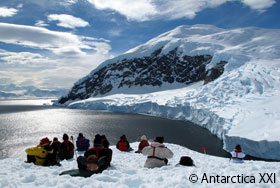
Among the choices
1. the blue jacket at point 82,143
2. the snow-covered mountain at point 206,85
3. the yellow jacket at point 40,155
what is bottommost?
the blue jacket at point 82,143

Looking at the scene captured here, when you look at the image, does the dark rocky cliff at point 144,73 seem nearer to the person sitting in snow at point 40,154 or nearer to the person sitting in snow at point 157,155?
the person sitting in snow at point 157,155

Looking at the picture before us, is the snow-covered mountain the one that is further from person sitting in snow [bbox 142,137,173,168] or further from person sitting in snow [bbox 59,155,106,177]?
person sitting in snow [bbox 59,155,106,177]

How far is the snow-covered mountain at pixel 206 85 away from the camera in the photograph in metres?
20.9

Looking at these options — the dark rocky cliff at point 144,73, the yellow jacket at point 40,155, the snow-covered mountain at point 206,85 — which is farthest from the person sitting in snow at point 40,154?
the dark rocky cliff at point 144,73

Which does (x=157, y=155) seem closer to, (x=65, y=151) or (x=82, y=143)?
(x=65, y=151)

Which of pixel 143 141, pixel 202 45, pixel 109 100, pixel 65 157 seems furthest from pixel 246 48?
pixel 65 157

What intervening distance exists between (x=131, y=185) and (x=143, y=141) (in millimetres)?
7121

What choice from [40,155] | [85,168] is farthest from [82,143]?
[85,168]

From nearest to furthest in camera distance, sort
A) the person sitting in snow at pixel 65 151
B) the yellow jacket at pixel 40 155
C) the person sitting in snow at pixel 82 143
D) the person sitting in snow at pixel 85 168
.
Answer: the person sitting in snow at pixel 85 168 → the yellow jacket at pixel 40 155 → the person sitting in snow at pixel 65 151 → the person sitting in snow at pixel 82 143

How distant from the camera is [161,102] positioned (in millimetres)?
48156

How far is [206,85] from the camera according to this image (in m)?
42.7

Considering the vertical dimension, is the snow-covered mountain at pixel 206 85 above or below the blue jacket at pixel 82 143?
above

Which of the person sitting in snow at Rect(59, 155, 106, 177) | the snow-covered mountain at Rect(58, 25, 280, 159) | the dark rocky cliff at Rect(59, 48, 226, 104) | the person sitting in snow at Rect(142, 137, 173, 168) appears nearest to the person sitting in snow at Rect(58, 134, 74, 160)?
the person sitting in snow at Rect(59, 155, 106, 177)

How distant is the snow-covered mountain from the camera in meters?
20.9
